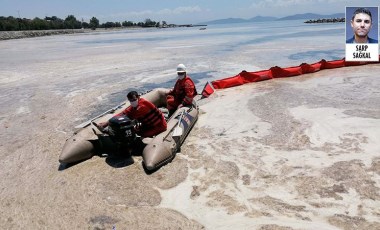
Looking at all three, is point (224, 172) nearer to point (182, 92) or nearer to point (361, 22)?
point (182, 92)

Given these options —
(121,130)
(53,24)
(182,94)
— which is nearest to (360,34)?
(182,94)

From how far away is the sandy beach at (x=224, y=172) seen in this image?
4016 millimetres

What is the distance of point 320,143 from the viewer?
19.1ft

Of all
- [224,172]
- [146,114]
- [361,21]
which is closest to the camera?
[224,172]

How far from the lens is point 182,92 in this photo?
7309 millimetres

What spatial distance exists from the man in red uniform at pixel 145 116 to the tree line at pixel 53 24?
81073mm

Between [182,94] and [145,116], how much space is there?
72.4 inches

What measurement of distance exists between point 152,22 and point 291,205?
438ft

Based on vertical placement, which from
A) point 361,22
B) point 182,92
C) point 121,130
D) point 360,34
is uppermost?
point 361,22

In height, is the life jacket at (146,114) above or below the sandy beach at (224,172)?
above

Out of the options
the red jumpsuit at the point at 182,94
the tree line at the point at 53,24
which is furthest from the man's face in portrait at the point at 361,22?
the tree line at the point at 53,24

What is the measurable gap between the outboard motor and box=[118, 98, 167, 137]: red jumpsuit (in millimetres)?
371

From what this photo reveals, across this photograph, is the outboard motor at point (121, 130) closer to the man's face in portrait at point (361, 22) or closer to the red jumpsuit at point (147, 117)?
the red jumpsuit at point (147, 117)

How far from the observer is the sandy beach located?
4.02 meters
